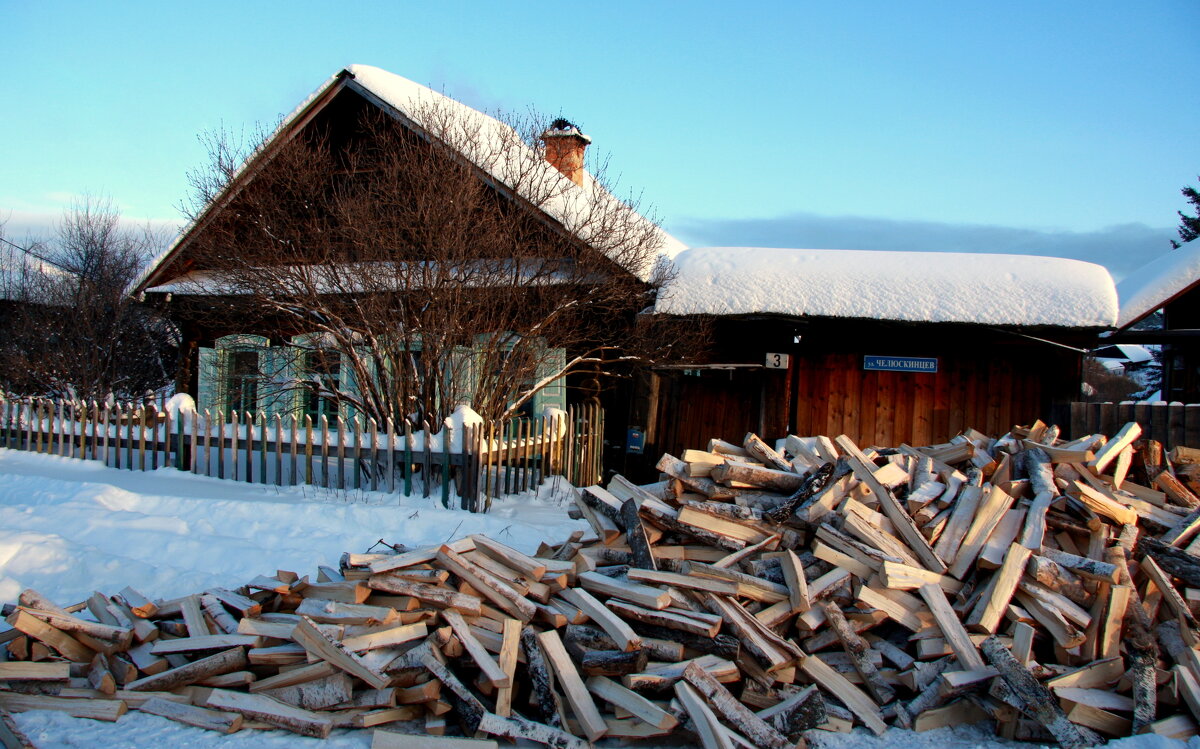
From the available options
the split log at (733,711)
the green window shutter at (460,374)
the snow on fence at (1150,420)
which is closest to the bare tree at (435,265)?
the green window shutter at (460,374)

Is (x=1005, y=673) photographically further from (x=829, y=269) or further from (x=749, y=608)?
(x=829, y=269)

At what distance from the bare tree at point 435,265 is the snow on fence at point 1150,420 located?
500 centimetres

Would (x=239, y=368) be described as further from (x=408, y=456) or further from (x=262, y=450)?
(x=408, y=456)

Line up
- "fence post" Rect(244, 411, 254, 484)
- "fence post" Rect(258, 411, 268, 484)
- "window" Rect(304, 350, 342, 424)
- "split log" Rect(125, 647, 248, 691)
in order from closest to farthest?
1. "split log" Rect(125, 647, 248, 691)
2. "fence post" Rect(258, 411, 268, 484)
3. "fence post" Rect(244, 411, 254, 484)
4. "window" Rect(304, 350, 342, 424)

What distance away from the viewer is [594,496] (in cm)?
579

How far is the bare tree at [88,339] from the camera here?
16.4 metres

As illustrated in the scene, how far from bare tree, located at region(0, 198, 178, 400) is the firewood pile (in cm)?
1290

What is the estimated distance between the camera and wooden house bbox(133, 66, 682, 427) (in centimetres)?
932

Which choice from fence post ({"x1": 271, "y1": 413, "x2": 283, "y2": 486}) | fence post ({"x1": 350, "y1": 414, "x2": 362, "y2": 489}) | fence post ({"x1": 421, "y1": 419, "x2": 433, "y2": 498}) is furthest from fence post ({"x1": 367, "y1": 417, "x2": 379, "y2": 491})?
fence post ({"x1": 271, "y1": 413, "x2": 283, "y2": 486})

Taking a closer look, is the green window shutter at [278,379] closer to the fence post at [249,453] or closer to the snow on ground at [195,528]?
the fence post at [249,453]

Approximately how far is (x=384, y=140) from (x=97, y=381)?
9.97 metres

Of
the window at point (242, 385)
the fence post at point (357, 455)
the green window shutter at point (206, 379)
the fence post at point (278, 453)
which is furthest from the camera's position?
the green window shutter at point (206, 379)

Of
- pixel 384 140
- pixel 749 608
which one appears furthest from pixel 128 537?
pixel 384 140

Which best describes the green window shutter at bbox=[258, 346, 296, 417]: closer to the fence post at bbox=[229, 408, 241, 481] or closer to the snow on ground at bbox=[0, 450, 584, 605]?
the fence post at bbox=[229, 408, 241, 481]
